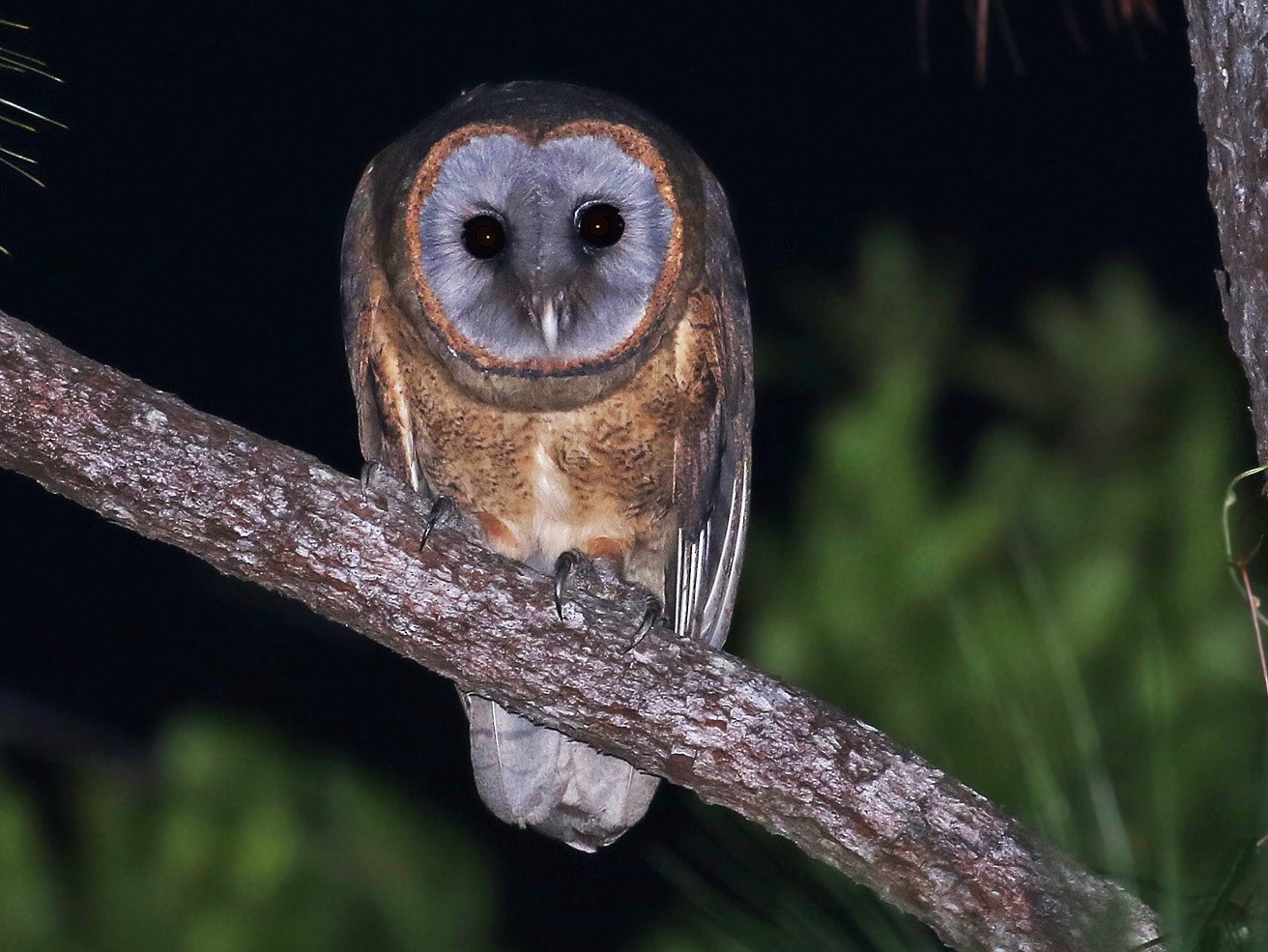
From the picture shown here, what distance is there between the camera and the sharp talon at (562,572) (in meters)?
2.06

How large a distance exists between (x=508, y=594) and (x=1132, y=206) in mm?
3244

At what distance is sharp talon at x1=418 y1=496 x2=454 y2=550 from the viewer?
203 cm

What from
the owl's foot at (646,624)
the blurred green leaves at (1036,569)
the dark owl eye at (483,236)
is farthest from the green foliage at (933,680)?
the dark owl eye at (483,236)

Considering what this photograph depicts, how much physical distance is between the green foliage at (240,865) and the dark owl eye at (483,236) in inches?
51.9

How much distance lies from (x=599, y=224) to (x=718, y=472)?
1.98 ft

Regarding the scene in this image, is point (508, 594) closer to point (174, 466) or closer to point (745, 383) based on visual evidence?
point (174, 466)

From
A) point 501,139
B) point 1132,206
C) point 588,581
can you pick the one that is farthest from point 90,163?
point 1132,206

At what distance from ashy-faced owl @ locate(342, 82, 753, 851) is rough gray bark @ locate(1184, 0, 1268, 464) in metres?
1.34

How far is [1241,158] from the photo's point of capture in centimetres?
151

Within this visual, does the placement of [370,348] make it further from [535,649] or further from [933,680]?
[933,680]

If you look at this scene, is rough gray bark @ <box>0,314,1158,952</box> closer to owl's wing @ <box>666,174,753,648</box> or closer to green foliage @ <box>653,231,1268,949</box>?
green foliage @ <box>653,231,1268,949</box>

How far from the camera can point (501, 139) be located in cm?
269

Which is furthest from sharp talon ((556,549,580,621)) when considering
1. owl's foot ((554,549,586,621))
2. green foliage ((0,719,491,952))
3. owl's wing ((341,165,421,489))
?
green foliage ((0,719,491,952))

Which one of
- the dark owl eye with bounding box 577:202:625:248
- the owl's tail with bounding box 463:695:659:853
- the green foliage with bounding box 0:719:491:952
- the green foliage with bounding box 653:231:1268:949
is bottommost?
the green foliage with bounding box 0:719:491:952
